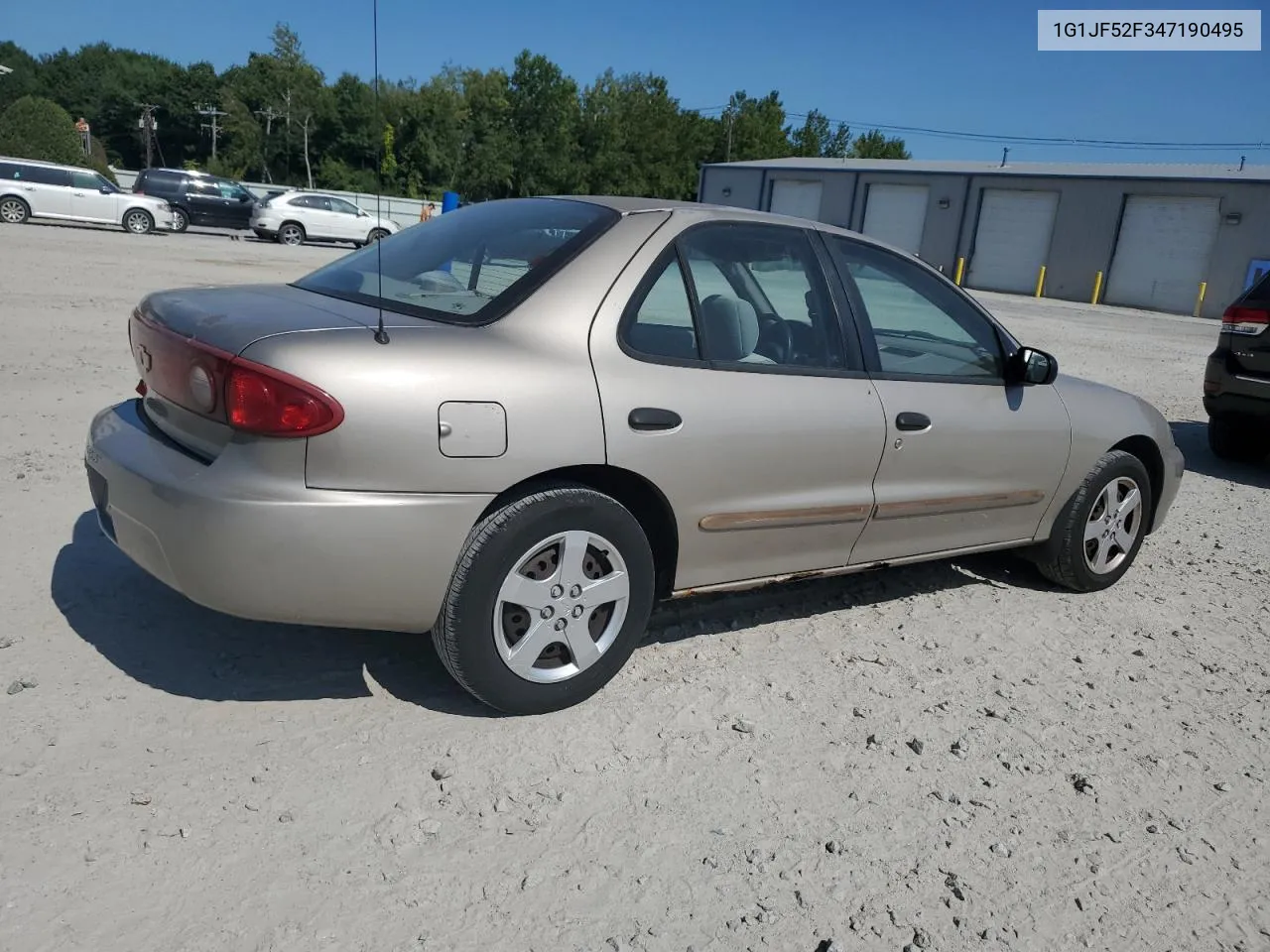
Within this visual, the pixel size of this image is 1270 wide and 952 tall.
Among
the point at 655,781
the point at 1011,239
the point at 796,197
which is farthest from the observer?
the point at 796,197

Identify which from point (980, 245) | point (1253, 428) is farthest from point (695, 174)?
point (1253, 428)

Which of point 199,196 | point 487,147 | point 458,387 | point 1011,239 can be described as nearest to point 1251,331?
point 458,387

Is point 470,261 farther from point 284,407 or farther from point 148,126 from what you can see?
point 148,126

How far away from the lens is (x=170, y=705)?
3.07 meters

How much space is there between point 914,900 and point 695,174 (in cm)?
8046

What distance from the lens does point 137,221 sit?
26.1m

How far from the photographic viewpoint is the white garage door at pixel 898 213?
40844 millimetres

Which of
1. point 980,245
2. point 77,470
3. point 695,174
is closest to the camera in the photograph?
point 77,470

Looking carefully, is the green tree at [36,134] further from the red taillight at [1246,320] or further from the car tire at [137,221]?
the red taillight at [1246,320]

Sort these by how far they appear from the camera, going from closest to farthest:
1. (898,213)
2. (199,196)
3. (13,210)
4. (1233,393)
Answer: (1233,393), (13,210), (199,196), (898,213)

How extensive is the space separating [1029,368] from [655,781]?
7.84 ft

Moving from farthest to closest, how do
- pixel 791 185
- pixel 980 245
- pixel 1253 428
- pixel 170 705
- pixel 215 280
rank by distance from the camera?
pixel 791 185 → pixel 980 245 → pixel 215 280 → pixel 1253 428 → pixel 170 705

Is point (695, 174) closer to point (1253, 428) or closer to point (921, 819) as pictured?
point (1253, 428)

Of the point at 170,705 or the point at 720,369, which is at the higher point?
the point at 720,369
